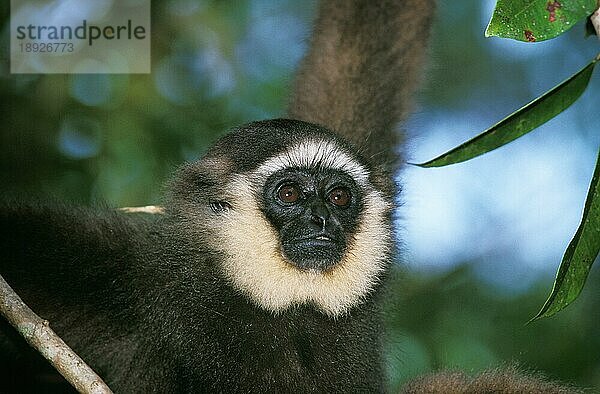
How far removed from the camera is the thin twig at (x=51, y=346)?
2.56 meters

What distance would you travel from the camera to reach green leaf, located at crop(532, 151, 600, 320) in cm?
224

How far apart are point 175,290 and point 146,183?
97.3 inches

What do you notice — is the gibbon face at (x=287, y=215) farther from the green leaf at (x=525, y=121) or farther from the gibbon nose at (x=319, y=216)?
the green leaf at (x=525, y=121)

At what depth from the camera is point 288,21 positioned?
236 inches

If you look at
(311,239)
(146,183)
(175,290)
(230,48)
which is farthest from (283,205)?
(230,48)

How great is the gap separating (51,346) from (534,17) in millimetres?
1904

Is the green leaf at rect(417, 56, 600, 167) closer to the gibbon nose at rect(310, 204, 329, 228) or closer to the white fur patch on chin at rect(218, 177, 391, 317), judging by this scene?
the gibbon nose at rect(310, 204, 329, 228)

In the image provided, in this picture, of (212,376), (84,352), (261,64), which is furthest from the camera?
(261,64)

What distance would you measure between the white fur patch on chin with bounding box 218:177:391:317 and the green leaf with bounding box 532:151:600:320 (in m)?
1.43

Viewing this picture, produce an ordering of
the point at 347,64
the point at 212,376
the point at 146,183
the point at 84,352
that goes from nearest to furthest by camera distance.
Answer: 1. the point at 212,376
2. the point at 84,352
3. the point at 347,64
4. the point at 146,183

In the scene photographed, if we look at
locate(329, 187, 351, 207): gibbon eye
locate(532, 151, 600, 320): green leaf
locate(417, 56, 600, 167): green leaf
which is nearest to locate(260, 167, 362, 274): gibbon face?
locate(329, 187, 351, 207): gibbon eye

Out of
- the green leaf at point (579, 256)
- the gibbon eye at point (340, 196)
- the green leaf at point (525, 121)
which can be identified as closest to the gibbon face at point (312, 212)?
the gibbon eye at point (340, 196)

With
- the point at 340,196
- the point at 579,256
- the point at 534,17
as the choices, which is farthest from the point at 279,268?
the point at 534,17

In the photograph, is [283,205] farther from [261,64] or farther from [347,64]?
[261,64]
